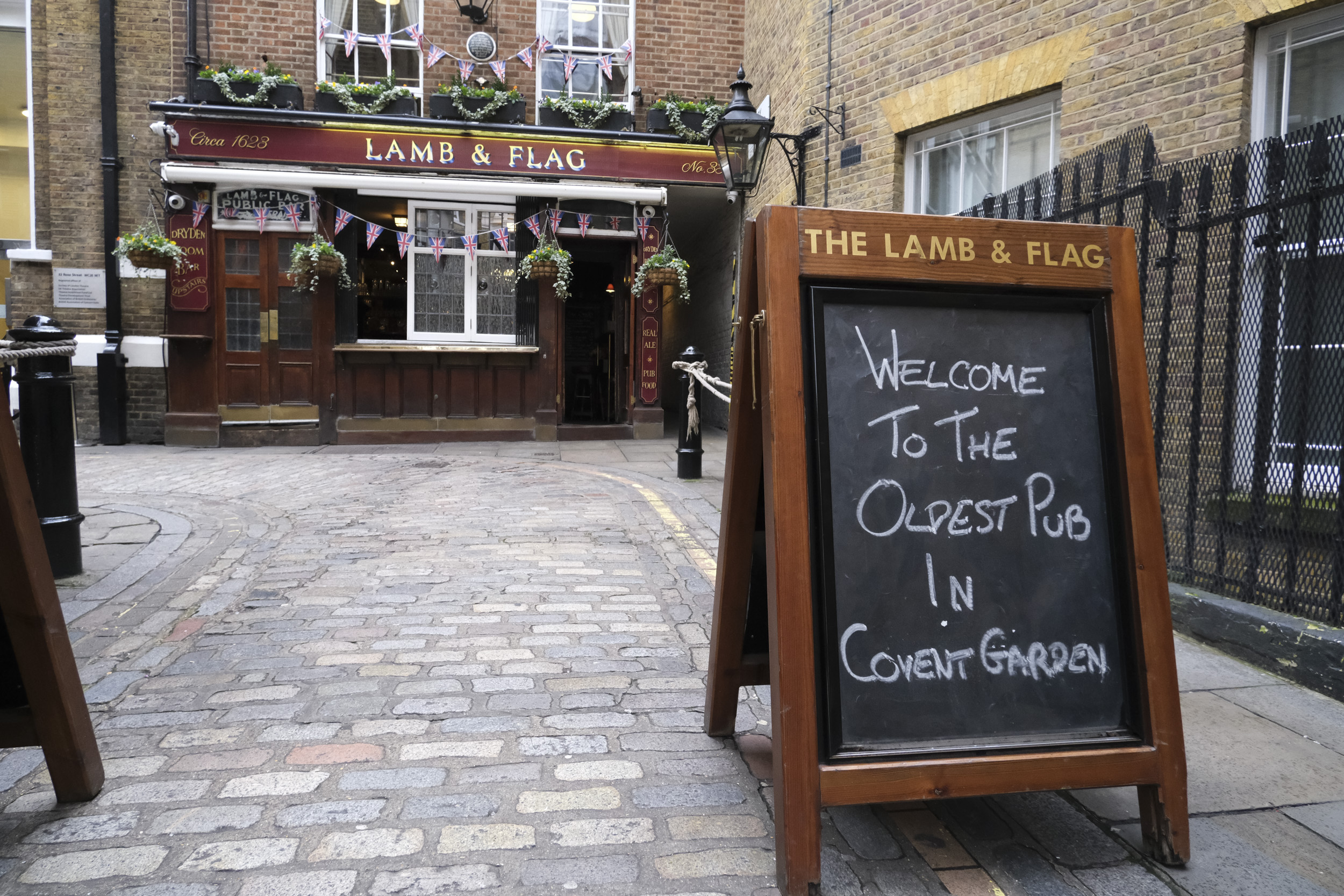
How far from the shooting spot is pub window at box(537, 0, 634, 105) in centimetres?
1188

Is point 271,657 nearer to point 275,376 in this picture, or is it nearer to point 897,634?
point 897,634

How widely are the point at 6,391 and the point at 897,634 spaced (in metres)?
2.92

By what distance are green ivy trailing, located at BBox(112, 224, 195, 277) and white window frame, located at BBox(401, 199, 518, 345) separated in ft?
8.41

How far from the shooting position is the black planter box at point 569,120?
38.4 feet

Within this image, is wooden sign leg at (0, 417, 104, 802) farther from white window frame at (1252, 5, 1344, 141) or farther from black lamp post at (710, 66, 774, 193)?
black lamp post at (710, 66, 774, 193)

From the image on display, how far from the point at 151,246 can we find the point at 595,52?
6.43 meters

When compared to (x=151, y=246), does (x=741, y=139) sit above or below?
above

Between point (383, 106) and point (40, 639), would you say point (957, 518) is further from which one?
point (383, 106)

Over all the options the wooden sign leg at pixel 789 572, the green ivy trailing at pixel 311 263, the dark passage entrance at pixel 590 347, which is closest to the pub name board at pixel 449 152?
the green ivy trailing at pixel 311 263

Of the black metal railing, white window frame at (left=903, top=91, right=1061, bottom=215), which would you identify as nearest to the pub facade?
white window frame at (left=903, top=91, right=1061, bottom=215)

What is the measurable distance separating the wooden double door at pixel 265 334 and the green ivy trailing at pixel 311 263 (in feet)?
0.56

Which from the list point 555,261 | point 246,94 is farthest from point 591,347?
point 246,94

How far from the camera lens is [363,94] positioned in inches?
438

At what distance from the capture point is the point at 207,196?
10.9 metres
